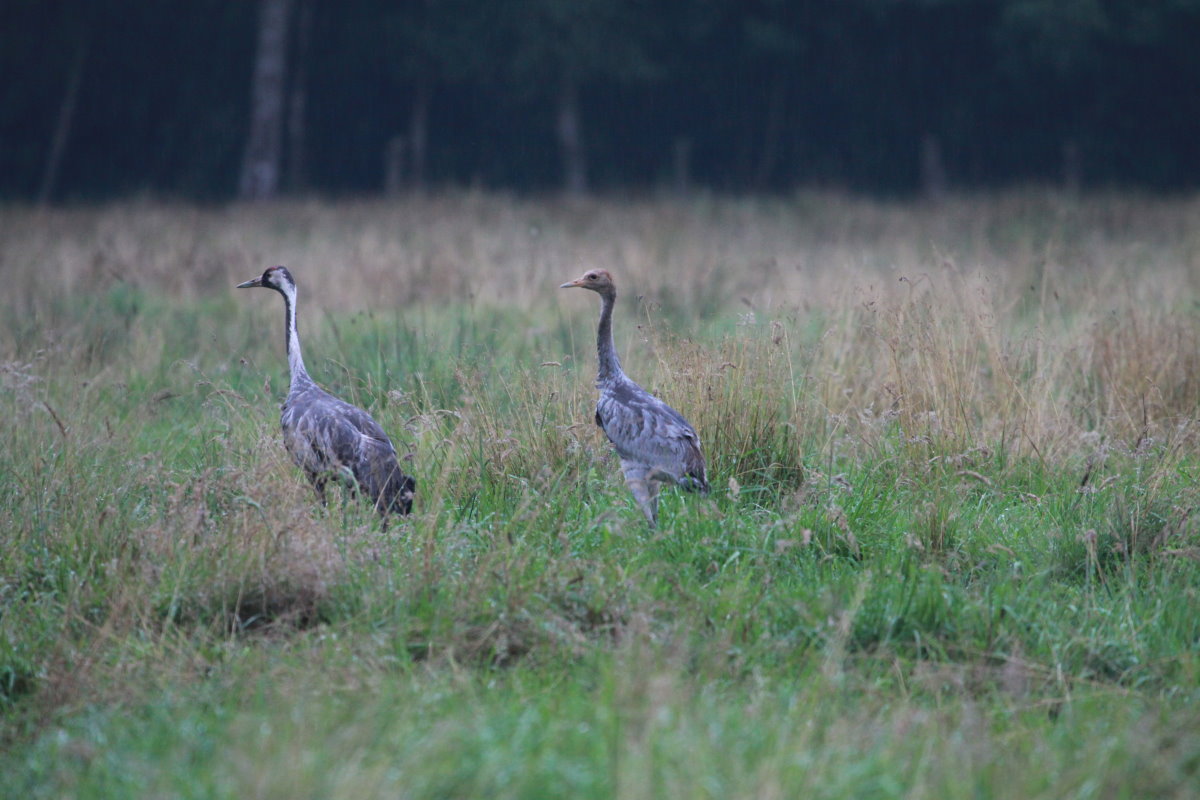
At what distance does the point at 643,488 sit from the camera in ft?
18.1

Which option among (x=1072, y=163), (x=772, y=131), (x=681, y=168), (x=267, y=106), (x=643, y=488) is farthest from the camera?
(x=772, y=131)

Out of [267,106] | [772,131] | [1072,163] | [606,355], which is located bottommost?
[606,355]

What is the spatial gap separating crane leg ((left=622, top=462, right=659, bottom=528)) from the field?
101 millimetres

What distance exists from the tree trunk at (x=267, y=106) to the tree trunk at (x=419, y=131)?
9.25ft

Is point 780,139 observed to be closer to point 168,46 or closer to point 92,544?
point 168,46

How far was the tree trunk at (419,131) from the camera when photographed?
2413 centimetres

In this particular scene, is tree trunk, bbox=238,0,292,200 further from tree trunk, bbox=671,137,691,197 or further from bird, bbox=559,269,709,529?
bird, bbox=559,269,709,529

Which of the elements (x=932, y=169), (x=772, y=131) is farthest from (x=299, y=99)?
(x=932, y=169)

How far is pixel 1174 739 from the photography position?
3.50 m

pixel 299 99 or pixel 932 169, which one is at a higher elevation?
pixel 299 99

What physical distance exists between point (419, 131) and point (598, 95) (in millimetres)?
5615

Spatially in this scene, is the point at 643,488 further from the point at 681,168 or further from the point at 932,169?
the point at 932,169

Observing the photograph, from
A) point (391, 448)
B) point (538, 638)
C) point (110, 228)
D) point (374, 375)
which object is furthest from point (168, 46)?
point (538, 638)

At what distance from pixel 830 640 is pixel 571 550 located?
1.35m
